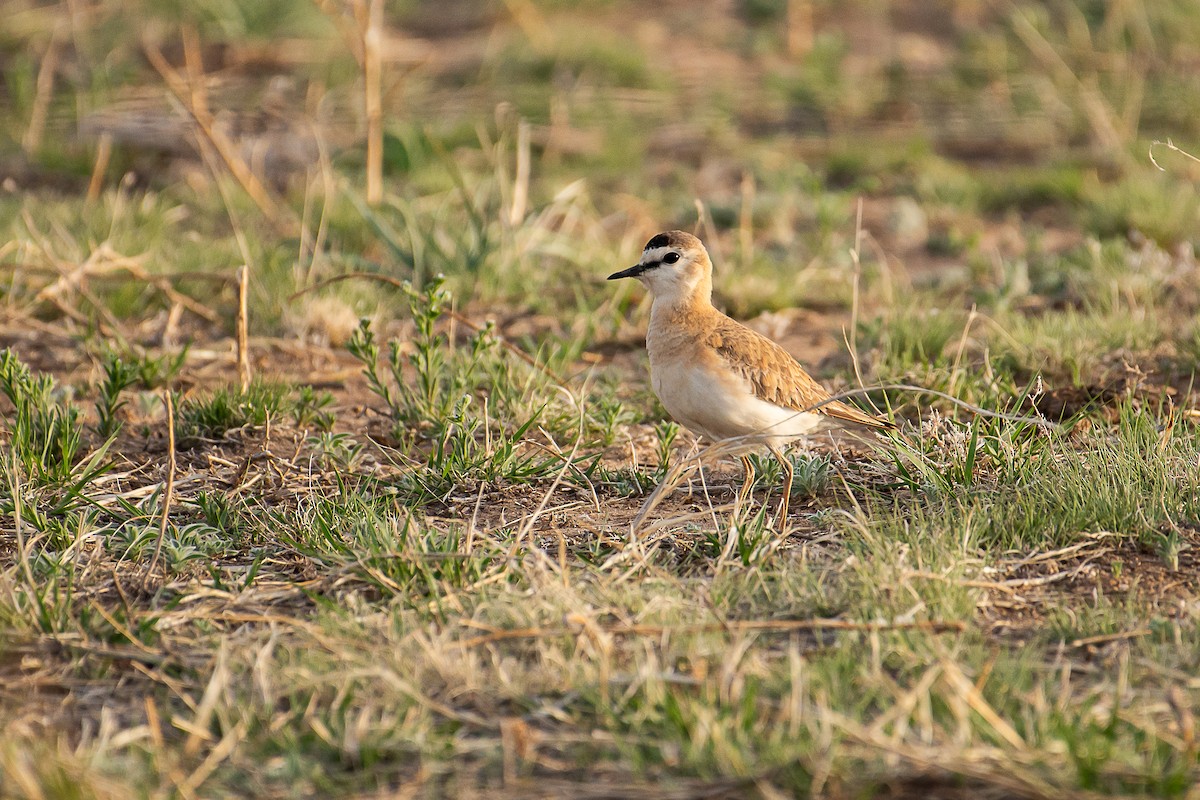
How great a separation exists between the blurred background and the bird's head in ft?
4.50

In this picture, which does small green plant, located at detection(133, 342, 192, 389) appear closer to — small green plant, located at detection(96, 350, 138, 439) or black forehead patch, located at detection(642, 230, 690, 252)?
small green plant, located at detection(96, 350, 138, 439)

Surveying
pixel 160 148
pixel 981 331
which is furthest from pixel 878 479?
pixel 160 148

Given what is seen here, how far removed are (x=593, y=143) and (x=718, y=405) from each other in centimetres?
584

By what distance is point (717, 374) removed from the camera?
4777mm

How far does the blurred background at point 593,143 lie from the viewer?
285 inches

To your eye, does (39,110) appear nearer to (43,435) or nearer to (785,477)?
(43,435)

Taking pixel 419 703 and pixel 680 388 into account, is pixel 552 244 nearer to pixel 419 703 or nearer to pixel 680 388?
pixel 680 388

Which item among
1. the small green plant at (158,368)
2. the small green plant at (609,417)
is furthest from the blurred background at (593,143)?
the small green plant at (609,417)

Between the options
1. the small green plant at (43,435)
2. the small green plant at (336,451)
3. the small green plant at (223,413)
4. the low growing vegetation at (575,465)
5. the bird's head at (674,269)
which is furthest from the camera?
the small green plant at (223,413)

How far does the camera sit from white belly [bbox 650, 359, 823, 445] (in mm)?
4711

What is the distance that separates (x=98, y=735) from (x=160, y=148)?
7.00 metres

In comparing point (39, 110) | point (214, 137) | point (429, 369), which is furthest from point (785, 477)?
point (39, 110)

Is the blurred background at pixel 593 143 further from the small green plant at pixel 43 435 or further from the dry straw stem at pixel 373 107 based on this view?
the small green plant at pixel 43 435

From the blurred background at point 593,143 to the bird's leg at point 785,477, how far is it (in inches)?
84.6
